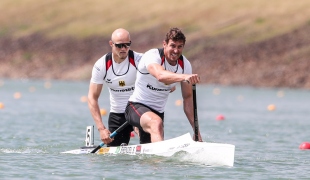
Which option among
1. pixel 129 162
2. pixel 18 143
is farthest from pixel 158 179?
pixel 18 143

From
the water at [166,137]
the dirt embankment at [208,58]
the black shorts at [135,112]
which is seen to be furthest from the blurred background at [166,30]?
the black shorts at [135,112]

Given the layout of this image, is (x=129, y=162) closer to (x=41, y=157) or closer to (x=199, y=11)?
(x=41, y=157)

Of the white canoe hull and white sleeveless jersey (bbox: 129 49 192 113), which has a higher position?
white sleeveless jersey (bbox: 129 49 192 113)

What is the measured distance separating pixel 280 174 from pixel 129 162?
2.58 meters

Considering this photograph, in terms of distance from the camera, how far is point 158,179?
1280cm

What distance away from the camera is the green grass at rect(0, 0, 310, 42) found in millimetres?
62906

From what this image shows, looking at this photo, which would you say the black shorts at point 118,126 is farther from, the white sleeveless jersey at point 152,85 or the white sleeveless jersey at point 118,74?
the white sleeveless jersey at point 152,85

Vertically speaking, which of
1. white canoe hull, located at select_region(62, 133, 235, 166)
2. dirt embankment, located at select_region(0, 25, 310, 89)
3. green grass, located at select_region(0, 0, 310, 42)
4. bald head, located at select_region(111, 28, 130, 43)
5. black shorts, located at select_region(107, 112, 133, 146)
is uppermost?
green grass, located at select_region(0, 0, 310, 42)

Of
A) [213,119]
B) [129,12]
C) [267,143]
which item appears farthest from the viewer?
[129,12]

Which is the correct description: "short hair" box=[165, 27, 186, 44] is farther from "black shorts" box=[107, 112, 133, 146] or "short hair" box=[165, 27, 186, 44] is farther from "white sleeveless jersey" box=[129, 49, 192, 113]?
"black shorts" box=[107, 112, 133, 146]

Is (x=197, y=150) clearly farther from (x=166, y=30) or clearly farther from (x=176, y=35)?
(x=166, y=30)

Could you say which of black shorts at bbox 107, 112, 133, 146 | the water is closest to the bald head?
black shorts at bbox 107, 112, 133, 146

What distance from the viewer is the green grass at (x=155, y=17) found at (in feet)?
206

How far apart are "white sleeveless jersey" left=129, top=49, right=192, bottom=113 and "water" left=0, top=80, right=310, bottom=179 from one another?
1.00 meters
